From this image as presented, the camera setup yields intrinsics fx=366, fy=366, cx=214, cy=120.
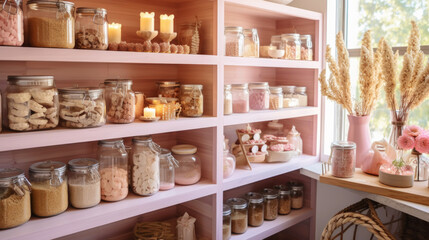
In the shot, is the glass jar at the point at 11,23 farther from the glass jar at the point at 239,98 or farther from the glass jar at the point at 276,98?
the glass jar at the point at 276,98

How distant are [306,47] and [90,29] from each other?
146 centimetres

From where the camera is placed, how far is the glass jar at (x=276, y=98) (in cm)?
232

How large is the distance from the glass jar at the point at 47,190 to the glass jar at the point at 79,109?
196mm

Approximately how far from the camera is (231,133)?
8.09 feet

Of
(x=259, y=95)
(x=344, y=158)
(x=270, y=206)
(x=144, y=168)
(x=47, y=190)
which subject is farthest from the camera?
(x=270, y=206)

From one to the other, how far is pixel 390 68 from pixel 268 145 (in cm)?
91

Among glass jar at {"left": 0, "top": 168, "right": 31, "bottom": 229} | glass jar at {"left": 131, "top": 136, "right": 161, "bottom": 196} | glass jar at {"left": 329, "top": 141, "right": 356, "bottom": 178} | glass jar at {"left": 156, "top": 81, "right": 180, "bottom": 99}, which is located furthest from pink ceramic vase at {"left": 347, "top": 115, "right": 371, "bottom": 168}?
glass jar at {"left": 0, "top": 168, "right": 31, "bottom": 229}

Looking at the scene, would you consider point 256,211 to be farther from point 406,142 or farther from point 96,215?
point 96,215

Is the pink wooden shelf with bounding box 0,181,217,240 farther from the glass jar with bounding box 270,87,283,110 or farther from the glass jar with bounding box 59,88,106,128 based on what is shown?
the glass jar with bounding box 270,87,283,110

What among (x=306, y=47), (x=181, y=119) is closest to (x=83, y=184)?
(x=181, y=119)

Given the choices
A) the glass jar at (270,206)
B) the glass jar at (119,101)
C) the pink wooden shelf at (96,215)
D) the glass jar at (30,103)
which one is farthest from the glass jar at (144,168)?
the glass jar at (270,206)

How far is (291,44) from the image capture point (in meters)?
2.33

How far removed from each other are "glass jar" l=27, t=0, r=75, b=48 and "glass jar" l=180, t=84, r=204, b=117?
2.06ft

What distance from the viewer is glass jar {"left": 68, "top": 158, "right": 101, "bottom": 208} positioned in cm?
152
